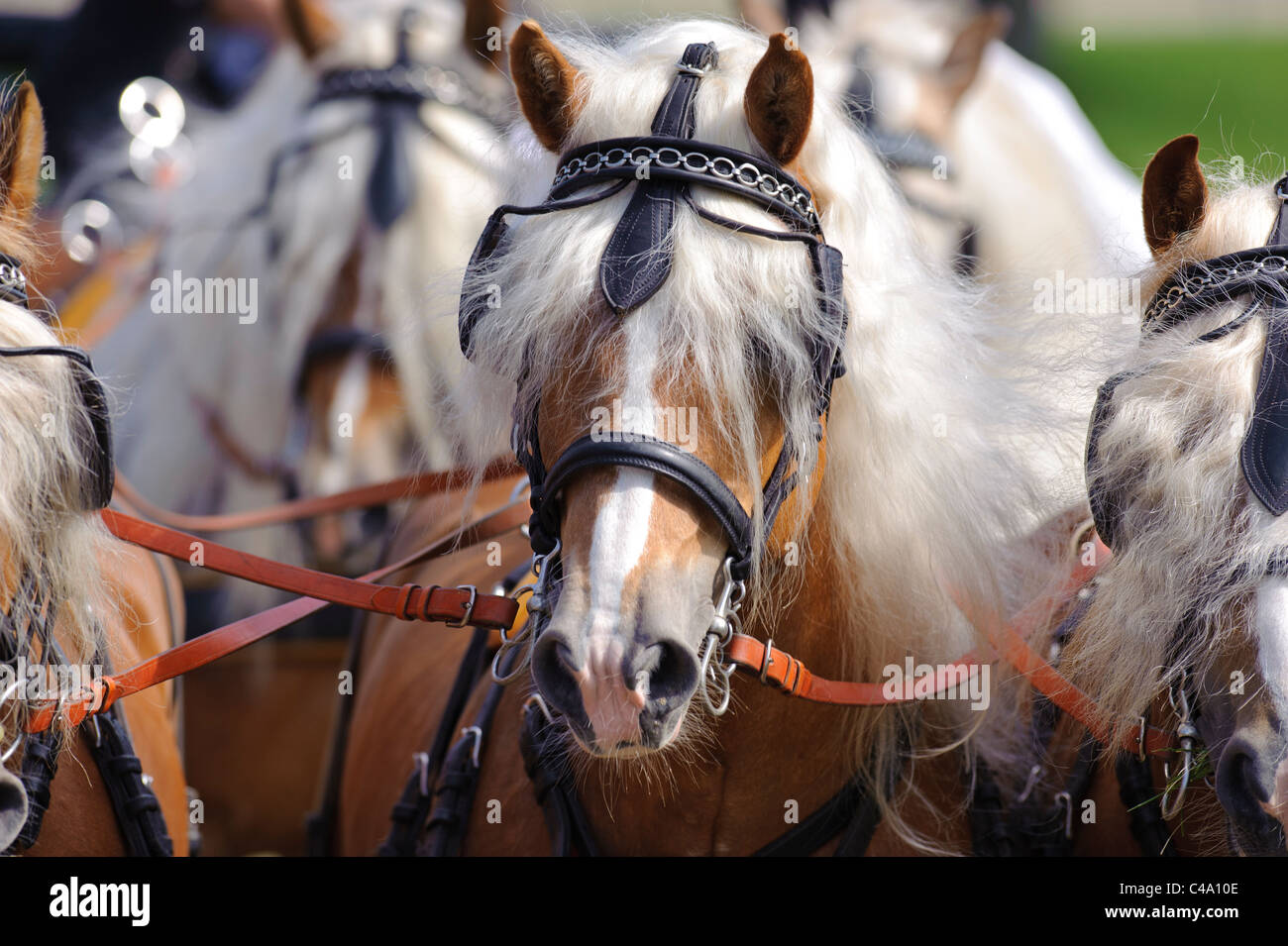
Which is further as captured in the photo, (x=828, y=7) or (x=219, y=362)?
(x=828, y=7)

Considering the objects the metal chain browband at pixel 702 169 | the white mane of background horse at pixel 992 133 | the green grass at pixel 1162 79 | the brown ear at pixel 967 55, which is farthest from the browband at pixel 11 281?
the green grass at pixel 1162 79

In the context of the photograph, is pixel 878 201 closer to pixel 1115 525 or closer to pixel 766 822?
pixel 1115 525

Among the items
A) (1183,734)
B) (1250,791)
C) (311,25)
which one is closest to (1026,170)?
(311,25)

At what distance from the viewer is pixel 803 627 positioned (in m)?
1.47

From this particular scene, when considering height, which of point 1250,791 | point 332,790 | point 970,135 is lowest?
point 1250,791

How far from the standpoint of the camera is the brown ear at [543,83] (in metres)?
1.38

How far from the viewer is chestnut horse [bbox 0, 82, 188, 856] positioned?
1.36 meters

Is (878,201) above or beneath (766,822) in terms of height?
above

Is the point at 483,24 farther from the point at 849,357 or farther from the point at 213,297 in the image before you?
the point at 849,357

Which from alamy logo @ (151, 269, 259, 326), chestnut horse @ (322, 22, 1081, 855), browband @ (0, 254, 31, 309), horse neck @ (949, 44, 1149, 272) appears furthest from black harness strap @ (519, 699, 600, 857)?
horse neck @ (949, 44, 1149, 272)

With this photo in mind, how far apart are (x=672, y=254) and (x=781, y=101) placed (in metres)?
0.21

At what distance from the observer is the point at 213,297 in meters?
2.64
